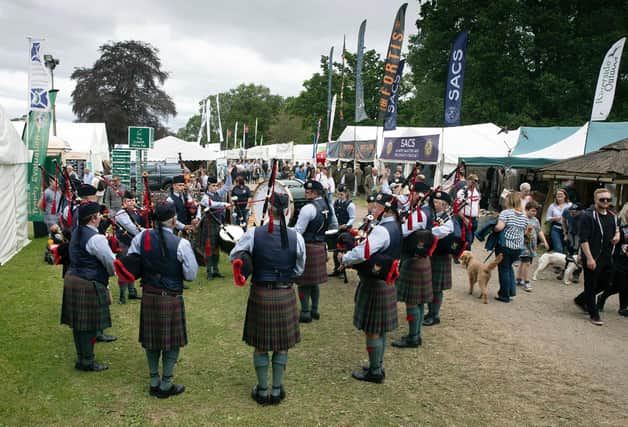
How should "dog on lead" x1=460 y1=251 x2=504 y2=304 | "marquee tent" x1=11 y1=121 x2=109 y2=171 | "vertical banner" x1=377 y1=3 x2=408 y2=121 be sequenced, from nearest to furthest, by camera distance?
"dog on lead" x1=460 y1=251 x2=504 y2=304 < "vertical banner" x1=377 y1=3 x2=408 y2=121 < "marquee tent" x1=11 y1=121 x2=109 y2=171

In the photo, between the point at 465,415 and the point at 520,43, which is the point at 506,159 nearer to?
the point at 465,415

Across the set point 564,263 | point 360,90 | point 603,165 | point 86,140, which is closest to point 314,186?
point 564,263

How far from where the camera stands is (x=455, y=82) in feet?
38.2

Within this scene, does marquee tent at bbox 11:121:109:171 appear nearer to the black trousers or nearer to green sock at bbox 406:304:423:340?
green sock at bbox 406:304:423:340

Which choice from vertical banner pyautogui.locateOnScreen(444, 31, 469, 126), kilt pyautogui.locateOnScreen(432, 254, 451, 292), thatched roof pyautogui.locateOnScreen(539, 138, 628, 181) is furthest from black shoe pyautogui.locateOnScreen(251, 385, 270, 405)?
vertical banner pyautogui.locateOnScreen(444, 31, 469, 126)

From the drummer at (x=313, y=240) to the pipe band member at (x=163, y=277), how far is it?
203cm

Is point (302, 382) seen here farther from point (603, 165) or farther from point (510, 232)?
point (603, 165)

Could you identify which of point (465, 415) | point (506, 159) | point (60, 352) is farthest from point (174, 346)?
point (506, 159)

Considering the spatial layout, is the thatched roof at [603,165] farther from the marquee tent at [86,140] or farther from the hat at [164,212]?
the marquee tent at [86,140]

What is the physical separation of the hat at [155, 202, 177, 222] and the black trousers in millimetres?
4838

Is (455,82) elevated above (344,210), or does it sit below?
above

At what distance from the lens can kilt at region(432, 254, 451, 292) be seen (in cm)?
533

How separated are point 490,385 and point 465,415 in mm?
645

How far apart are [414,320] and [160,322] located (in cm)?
265
